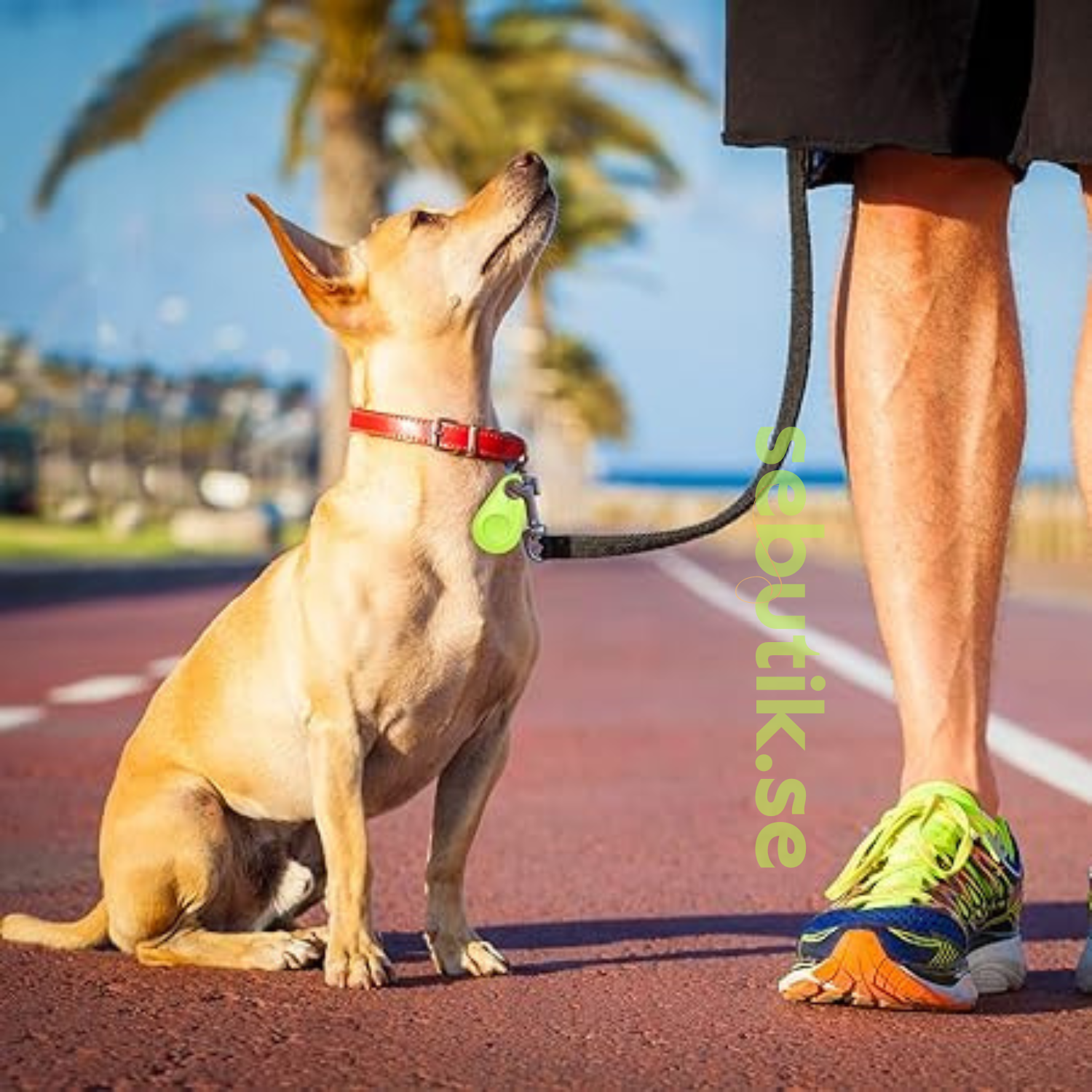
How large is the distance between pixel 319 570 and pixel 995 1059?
4.49 feet

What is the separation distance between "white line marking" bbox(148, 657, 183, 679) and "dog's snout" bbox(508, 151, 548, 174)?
22.2 feet

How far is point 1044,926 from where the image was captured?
13.9 ft

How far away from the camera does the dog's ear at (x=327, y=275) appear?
3934 millimetres

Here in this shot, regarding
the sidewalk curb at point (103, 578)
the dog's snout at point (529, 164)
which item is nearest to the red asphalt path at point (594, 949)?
the dog's snout at point (529, 164)

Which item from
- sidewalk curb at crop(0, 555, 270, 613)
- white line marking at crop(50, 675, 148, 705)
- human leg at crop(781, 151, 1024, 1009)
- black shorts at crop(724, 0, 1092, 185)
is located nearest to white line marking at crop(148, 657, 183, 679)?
white line marking at crop(50, 675, 148, 705)

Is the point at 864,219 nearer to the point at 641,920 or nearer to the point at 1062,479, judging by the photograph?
the point at 641,920

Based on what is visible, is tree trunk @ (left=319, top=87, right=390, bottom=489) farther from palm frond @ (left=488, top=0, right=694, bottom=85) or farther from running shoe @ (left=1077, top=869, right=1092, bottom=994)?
running shoe @ (left=1077, top=869, right=1092, bottom=994)

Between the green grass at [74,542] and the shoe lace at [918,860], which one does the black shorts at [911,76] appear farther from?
the green grass at [74,542]

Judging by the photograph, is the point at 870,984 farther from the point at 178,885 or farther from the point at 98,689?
the point at 98,689

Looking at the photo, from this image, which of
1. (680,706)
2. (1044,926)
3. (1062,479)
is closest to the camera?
(1044,926)

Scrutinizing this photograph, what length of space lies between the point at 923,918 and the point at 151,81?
926 inches

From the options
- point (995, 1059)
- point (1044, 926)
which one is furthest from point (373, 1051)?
point (1044, 926)

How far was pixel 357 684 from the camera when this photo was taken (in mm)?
3719

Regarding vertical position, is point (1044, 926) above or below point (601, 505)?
above
